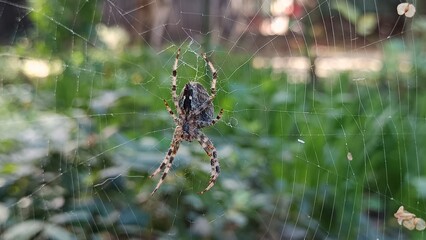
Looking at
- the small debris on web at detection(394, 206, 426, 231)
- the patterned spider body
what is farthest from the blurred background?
the patterned spider body

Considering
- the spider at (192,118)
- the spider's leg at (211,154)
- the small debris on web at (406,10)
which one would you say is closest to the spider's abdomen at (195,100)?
the spider at (192,118)

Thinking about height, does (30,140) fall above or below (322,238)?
above

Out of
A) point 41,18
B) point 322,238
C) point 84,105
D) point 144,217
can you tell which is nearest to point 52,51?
point 41,18

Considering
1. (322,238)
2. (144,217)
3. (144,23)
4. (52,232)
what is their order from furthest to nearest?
1. (144,23)
2. (322,238)
3. (144,217)
4. (52,232)

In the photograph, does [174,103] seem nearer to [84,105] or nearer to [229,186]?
[229,186]

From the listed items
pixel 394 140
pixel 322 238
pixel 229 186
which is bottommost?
pixel 322 238

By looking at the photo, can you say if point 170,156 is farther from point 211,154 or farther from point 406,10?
point 406,10

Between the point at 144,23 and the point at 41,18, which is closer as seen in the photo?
the point at 41,18
